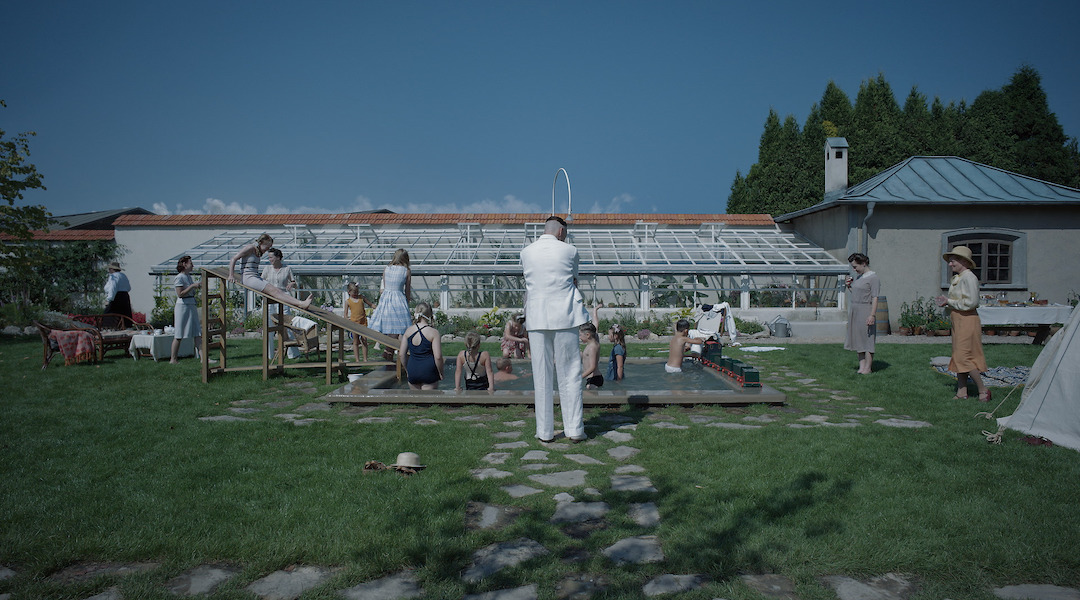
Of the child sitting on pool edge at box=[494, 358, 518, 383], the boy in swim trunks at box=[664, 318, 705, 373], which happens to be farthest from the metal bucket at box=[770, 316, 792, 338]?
the child sitting on pool edge at box=[494, 358, 518, 383]

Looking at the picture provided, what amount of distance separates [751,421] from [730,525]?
2919 millimetres

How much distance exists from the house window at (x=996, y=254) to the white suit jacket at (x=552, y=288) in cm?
1612

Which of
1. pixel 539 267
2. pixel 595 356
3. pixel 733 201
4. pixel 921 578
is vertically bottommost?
pixel 921 578

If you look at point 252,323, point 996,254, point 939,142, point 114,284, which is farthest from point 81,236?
point 939,142

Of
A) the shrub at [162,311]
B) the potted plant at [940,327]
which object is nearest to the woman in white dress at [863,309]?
the potted plant at [940,327]

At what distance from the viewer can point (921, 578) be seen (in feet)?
8.98

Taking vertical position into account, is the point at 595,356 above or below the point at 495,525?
above

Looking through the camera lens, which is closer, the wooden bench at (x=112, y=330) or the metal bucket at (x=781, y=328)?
the wooden bench at (x=112, y=330)

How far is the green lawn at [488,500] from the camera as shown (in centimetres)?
282

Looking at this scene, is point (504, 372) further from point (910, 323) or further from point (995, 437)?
point (910, 323)

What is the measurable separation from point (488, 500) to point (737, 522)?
1417 mm

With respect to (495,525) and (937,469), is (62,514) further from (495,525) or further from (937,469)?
(937,469)

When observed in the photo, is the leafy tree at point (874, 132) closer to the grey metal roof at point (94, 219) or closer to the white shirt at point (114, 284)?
the white shirt at point (114, 284)

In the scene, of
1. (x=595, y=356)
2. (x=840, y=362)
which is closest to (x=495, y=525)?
(x=595, y=356)
